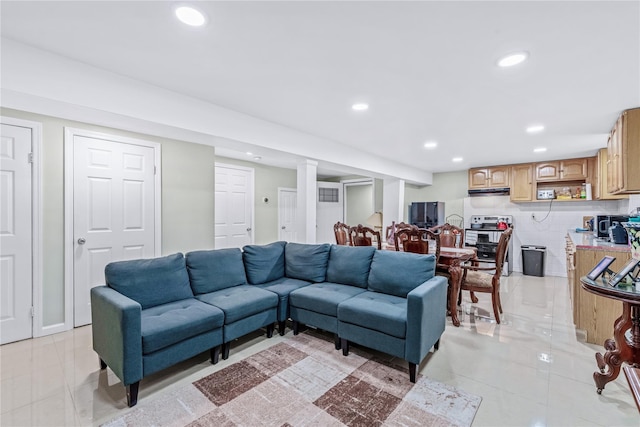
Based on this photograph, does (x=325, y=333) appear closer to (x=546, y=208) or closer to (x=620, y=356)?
(x=620, y=356)

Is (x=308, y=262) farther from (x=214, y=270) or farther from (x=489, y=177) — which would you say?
(x=489, y=177)

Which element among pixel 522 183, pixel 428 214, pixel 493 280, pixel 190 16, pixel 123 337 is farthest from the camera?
pixel 428 214

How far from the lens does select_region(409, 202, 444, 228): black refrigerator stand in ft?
21.2

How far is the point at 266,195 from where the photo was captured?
6191 millimetres

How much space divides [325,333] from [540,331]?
227 cm

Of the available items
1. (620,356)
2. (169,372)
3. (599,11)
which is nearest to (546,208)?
(620,356)

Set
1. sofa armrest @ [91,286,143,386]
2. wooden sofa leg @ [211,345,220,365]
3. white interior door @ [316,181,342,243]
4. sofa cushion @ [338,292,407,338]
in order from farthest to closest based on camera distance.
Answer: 1. white interior door @ [316,181,342,243]
2. wooden sofa leg @ [211,345,220,365]
3. sofa cushion @ [338,292,407,338]
4. sofa armrest @ [91,286,143,386]

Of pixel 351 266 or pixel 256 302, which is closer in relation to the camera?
pixel 256 302

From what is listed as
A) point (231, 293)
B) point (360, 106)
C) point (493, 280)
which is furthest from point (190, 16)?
point (493, 280)

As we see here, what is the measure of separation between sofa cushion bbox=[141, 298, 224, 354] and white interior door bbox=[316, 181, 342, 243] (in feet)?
15.8

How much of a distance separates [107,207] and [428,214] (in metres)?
5.87

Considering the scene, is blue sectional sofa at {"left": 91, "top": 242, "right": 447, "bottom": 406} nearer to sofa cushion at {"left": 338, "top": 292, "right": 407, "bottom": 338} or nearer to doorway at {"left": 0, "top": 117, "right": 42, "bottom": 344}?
sofa cushion at {"left": 338, "top": 292, "right": 407, "bottom": 338}

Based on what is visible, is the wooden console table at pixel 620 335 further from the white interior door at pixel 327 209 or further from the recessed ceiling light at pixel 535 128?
the white interior door at pixel 327 209

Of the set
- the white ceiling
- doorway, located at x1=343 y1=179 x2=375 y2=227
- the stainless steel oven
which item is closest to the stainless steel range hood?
the stainless steel oven
